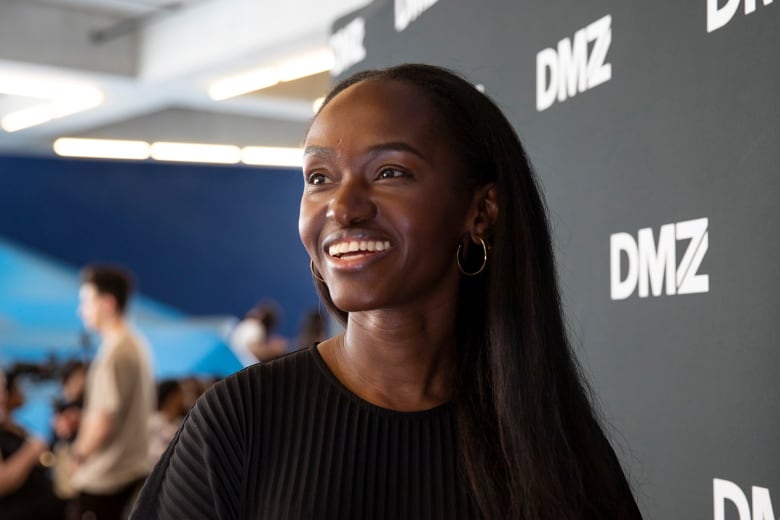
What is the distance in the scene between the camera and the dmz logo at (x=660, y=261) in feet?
5.20

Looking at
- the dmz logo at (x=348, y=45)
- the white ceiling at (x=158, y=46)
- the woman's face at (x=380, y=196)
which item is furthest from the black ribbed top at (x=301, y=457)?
the white ceiling at (x=158, y=46)

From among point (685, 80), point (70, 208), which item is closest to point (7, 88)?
point (70, 208)

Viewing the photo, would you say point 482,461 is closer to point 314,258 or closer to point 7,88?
Answer: point 314,258

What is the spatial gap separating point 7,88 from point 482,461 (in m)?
7.54

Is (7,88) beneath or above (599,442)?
above

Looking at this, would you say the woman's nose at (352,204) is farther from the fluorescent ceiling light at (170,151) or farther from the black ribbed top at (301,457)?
the fluorescent ceiling light at (170,151)

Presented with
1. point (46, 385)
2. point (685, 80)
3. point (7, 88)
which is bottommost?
point (46, 385)

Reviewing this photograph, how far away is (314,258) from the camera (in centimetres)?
131

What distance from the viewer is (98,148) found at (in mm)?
9805

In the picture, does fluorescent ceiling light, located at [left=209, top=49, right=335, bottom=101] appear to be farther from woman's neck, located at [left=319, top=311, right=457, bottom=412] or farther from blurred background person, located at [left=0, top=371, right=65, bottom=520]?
woman's neck, located at [left=319, top=311, right=457, bottom=412]

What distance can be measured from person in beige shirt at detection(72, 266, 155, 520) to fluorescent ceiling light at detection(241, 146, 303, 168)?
5.49 m

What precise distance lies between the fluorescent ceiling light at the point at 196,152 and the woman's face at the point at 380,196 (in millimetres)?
8821

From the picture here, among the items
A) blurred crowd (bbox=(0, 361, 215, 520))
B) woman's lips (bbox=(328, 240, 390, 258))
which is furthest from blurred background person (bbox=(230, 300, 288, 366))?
woman's lips (bbox=(328, 240, 390, 258))

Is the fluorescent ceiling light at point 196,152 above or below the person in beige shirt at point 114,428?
above
